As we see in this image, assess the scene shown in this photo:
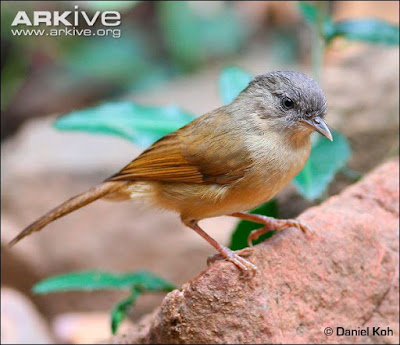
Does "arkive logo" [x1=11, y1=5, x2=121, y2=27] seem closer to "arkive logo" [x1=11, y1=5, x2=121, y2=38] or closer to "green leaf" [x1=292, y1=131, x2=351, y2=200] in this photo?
"arkive logo" [x1=11, y1=5, x2=121, y2=38]

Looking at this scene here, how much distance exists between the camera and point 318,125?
136 inches

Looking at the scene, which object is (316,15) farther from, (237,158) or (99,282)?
(99,282)

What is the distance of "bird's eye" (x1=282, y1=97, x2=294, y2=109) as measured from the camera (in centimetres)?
352

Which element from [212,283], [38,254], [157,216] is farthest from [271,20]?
[212,283]

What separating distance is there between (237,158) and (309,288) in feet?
2.66

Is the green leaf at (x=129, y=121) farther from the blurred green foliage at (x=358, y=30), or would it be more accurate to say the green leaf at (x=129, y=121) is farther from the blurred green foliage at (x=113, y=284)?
the blurred green foliage at (x=358, y=30)

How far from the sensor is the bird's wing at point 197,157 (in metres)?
3.53

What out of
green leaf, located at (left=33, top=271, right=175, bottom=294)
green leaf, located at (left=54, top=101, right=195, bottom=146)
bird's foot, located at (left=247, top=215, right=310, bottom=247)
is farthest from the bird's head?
green leaf, located at (left=33, top=271, right=175, bottom=294)

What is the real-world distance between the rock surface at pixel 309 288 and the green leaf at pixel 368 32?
1.37m

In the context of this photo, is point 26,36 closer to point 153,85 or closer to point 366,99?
point 153,85

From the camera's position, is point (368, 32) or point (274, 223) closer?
point (274, 223)

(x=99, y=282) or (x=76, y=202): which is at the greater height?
(x=76, y=202)

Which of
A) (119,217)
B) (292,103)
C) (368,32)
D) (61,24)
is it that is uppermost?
(61,24)

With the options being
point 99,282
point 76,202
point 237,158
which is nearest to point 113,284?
point 99,282
